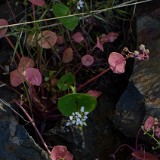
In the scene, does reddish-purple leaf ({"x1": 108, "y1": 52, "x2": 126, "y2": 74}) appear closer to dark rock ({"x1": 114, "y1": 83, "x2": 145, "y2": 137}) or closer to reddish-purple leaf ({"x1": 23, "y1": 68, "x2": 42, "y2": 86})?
dark rock ({"x1": 114, "y1": 83, "x2": 145, "y2": 137})

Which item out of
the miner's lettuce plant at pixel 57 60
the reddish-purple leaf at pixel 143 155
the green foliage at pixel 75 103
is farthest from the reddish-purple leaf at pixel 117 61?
the reddish-purple leaf at pixel 143 155

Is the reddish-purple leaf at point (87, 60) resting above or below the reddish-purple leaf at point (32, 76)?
below

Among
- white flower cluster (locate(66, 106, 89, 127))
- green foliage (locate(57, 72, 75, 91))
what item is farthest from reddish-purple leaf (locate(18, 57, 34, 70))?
white flower cluster (locate(66, 106, 89, 127))

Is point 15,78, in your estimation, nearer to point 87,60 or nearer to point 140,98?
point 87,60

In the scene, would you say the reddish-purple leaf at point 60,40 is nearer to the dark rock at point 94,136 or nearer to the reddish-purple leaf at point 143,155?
the dark rock at point 94,136

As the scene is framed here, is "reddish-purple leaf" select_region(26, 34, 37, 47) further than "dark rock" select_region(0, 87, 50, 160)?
Yes

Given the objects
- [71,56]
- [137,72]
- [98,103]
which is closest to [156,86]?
[137,72]
